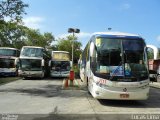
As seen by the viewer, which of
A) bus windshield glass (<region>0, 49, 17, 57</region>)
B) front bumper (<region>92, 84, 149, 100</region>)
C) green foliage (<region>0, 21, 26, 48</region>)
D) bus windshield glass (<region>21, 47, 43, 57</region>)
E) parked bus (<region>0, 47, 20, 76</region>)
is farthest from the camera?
green foliage (<region>0, 21, 26, 48</region>)

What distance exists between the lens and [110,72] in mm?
15273

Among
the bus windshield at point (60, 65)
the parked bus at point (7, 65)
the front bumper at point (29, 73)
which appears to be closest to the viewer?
the front bumper at point (29, 73)

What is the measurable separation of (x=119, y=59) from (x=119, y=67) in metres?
0.42

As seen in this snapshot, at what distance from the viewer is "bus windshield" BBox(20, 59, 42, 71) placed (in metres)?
38.0

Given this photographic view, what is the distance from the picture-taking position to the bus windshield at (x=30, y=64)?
38.0m

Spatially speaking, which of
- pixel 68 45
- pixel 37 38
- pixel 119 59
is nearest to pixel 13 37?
pixel 37 38

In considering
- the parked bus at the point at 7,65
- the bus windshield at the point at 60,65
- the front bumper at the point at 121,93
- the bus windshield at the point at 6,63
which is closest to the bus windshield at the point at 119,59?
the front bumper at the point at 121,93

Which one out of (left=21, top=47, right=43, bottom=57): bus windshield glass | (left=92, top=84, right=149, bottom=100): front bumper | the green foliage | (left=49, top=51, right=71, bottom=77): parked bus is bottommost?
(left=92, top=84, right=149, bottom=100): front bumper

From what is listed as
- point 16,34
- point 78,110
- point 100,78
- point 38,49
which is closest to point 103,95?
point 100,78

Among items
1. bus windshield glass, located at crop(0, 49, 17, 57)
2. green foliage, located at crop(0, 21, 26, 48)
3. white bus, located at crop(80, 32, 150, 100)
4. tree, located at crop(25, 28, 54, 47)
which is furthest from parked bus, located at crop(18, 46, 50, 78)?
tree, located at crop(25, 28, 54, 47)

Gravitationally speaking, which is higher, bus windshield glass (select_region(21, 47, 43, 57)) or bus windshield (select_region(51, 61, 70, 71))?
bus windshield glass (select_region(21, 47, 43, 57))

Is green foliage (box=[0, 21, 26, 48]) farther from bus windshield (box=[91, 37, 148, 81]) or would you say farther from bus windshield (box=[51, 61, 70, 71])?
bus windshield (box=[91, 37, 148, 81])

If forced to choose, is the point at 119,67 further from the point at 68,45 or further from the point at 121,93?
the point at 68,45

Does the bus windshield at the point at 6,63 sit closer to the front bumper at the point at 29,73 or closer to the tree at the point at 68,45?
the front bumper at the point at 29,73
